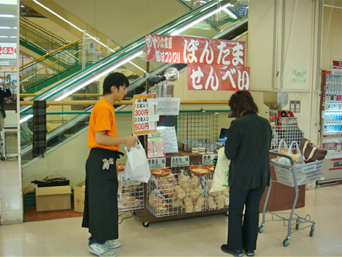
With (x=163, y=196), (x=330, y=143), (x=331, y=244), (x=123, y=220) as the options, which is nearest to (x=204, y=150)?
(x=163, y=196)

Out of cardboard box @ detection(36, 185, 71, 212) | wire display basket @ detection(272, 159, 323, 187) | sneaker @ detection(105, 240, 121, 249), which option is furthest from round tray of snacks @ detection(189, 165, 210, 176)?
cardboard box @ detection(36, 185, 71, 212)

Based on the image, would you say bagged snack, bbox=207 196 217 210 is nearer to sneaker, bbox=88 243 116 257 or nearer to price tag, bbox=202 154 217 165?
price tag, bbox=202 154 217 165

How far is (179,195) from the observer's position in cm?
361

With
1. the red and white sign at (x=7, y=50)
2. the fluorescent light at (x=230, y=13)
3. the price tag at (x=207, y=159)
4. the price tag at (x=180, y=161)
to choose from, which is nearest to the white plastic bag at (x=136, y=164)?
the price tag at (x=180, y=161)

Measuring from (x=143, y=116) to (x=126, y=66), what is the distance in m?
2.08

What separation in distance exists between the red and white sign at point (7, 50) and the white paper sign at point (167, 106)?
5.94 ft

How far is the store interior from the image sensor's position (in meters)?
3.79

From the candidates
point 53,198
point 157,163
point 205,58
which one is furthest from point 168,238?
point 205,58

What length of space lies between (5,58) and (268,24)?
3.77m

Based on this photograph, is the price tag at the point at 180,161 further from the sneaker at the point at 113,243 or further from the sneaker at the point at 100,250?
the sneaker at the point at 100,250

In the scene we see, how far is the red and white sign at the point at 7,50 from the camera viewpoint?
146 inches

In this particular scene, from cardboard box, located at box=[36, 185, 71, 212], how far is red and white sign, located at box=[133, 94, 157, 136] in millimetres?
1584

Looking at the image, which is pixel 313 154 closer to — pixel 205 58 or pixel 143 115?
pixel 205 58

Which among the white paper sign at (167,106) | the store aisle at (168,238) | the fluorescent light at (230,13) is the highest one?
the fluorescent light at (230,13)
